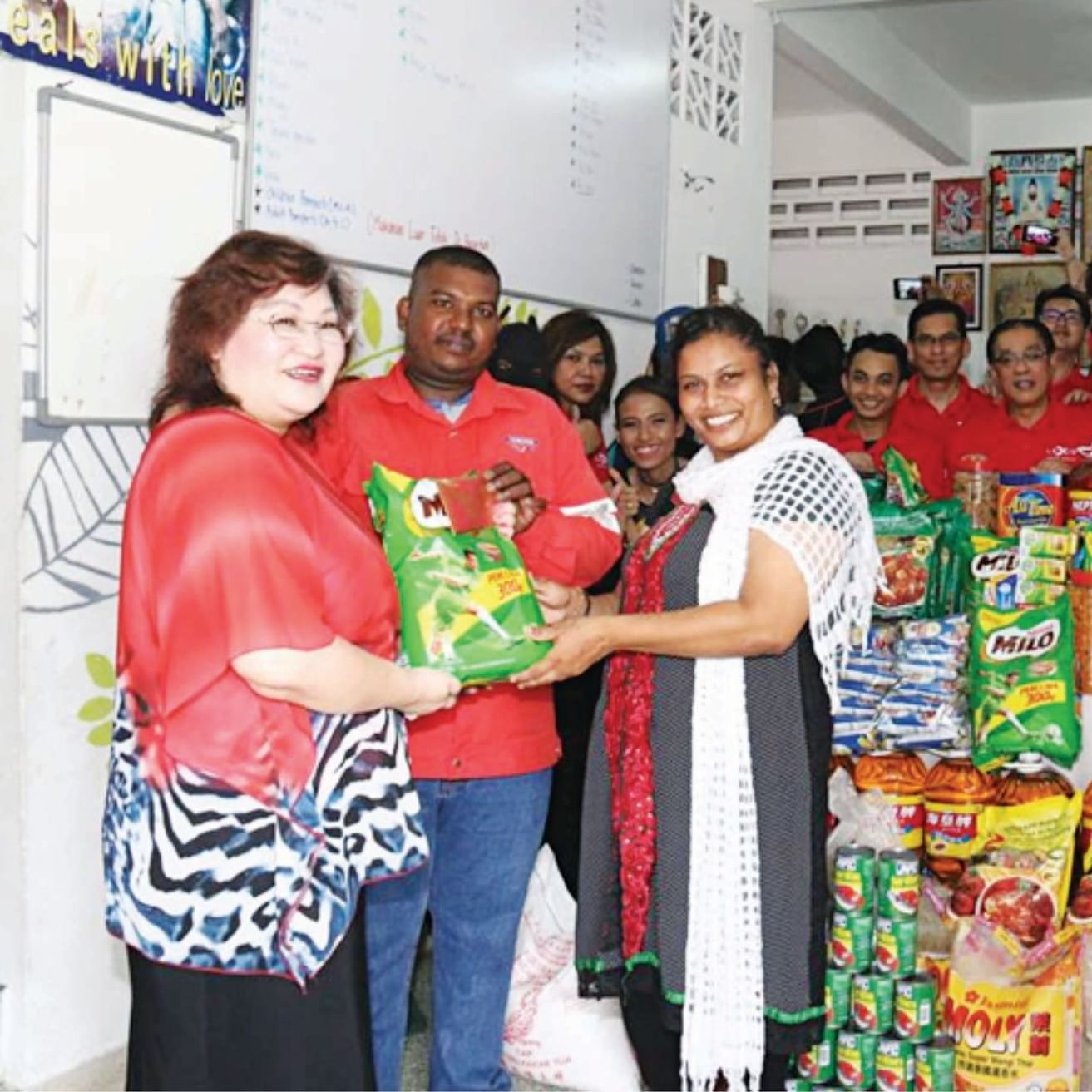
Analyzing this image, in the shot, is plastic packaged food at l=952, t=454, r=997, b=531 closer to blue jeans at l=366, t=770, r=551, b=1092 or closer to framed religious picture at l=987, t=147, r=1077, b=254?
blue jeans at l=366, t=770, r=551, b=1092

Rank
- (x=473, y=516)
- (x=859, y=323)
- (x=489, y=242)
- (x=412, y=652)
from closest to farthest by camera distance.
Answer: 1. (x=412, y=652)
2. (x=473, y=516)
3. (x=489, y=242)
4. (x=859, y=323)

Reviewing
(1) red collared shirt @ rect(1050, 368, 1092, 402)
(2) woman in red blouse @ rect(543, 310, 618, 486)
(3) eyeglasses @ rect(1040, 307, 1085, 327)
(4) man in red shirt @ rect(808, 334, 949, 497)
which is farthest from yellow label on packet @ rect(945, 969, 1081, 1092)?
(3) eyeglasses @ rect(1040, 307, 1085, 327)

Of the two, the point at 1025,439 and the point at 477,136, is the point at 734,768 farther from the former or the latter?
the point at 1025,439

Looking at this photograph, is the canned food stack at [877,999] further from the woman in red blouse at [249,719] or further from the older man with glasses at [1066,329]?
the older man with glasses at [1066,329]

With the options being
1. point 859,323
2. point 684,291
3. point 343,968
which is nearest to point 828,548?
point 343,968

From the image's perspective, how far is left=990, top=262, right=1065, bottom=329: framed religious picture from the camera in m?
8.30

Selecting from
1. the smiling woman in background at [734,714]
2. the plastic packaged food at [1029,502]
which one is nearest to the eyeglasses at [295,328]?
the smiling woman in background at [734,714]

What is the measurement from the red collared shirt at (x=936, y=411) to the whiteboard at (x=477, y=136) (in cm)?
83

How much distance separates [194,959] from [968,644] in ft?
6.25

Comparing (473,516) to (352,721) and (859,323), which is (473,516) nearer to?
(352,721)

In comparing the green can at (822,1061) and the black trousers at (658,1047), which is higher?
the black trousers at (658,1047)

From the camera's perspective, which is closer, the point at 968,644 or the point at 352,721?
the point at 352,721

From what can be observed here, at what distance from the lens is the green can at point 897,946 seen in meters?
2.60

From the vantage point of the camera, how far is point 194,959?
5.19ft
